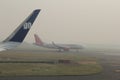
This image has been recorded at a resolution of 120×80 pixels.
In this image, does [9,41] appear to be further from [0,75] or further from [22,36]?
[0,75]

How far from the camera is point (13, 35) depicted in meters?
32.9

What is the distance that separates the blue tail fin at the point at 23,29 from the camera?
107 ft

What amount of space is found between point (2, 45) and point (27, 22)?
3.99 metres

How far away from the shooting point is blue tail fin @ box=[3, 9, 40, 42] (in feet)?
107

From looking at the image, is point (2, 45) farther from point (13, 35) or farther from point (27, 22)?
point (27, 22)

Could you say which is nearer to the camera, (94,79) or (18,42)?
(18,42)

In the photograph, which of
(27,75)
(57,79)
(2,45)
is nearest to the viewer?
(2,45)

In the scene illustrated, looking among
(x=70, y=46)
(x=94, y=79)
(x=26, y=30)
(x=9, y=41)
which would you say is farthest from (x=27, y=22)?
(x=70, y=46)

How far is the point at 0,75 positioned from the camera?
1802 inches

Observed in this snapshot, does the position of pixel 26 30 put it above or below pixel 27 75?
above

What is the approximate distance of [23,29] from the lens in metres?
32.8

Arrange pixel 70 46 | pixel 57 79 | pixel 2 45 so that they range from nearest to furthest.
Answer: pixel 2 45
pixel 57 79
pixel 70 46

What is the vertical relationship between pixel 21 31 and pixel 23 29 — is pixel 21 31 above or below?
below

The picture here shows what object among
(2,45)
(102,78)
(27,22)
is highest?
(27,22)
